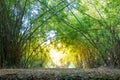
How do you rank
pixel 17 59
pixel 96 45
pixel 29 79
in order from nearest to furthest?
1. pixel 29 79
2. pixel 17 59
3. pixel 96 45

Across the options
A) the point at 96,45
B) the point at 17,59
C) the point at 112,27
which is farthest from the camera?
the point at 96,45

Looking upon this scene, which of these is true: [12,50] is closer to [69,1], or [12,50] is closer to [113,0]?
[69,1]

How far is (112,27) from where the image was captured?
23.3 feet

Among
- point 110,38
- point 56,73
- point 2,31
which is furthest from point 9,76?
point 110,38

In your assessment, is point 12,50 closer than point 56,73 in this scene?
No

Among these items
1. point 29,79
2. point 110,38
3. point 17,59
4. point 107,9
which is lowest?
point 29,79

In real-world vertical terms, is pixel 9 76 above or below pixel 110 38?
below

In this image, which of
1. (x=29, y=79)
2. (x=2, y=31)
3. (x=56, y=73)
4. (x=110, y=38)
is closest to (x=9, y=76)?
(x=29, y=79)

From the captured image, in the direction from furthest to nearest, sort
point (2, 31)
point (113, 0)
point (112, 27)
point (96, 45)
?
point (96, 45), point (112, 27), point (113, 0), point (2, 31)

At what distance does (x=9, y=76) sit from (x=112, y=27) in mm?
3833

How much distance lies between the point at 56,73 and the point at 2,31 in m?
1.92

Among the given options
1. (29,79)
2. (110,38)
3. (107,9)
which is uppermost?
(107,9)

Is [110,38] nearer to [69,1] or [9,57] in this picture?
[69,1]

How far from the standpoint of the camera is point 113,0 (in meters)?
6.38
